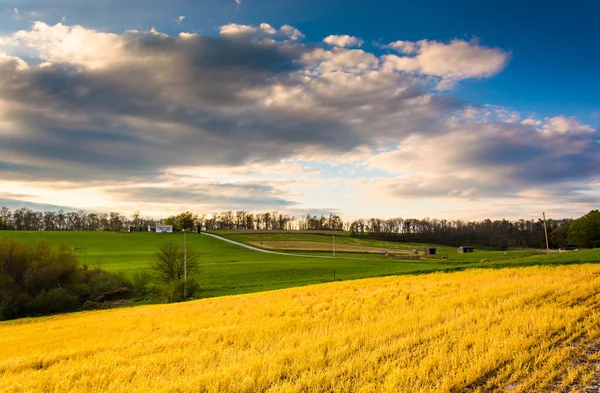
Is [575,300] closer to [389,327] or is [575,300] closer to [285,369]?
[389,327]

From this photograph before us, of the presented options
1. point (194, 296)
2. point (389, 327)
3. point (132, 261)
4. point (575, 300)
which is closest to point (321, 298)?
point (389, 327)

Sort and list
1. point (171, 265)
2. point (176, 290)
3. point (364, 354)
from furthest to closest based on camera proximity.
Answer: point (171, 265)
point (176, 290)
point (364, 354)

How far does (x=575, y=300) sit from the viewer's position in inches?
532

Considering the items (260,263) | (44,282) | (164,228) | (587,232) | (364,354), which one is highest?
(164,228)

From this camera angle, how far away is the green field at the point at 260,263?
47562 mm

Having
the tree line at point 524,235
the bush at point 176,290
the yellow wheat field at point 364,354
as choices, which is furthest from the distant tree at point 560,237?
the yellow wheat field at point 364,354

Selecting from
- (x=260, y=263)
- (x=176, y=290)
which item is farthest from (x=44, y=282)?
(x=260, y=263)

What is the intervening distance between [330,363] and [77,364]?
7.45 meters

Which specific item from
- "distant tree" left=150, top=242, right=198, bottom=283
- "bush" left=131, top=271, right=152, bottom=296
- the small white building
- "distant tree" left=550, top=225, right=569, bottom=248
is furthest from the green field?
"distant tree" left=550, top=225, right=569, bottom=248

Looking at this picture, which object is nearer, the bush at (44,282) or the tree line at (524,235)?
the bush at (44,282)

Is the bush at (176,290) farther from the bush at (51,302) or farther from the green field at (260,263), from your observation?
the bush at (51,302)

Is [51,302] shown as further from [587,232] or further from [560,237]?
[560,237]

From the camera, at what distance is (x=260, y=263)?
75.4 m

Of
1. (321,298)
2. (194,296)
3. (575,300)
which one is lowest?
(194,296)
